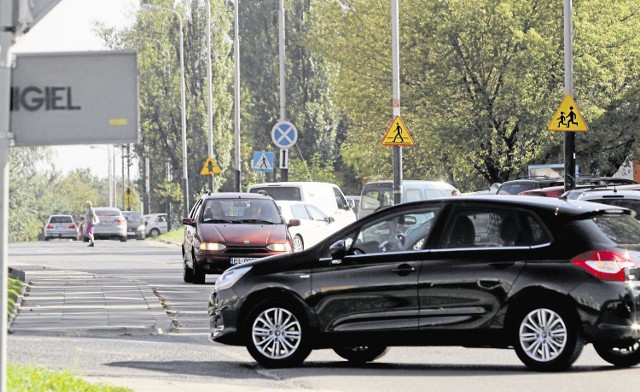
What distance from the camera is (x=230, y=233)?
88.6 feet

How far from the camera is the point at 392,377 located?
43.5 feet

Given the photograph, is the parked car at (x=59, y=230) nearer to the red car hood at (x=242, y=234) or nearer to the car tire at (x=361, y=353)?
the red car hood at (x=242, y=234)

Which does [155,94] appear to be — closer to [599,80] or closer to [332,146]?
[332,146]

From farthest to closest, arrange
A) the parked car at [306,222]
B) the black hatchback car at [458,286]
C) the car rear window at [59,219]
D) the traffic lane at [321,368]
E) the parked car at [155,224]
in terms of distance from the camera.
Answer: the parked car at [155,224] → the car rear window at [59,219] → the parked car at [306,222] → the black hatchback car at [458,286] → the traffic lane at [321,368]

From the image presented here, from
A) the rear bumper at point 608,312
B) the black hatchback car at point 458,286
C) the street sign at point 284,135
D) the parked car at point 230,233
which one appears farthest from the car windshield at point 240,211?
the rear bumper at point 608,312

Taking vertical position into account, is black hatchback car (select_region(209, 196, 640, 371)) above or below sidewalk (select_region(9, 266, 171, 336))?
above

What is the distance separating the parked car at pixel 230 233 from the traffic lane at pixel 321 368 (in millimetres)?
10122

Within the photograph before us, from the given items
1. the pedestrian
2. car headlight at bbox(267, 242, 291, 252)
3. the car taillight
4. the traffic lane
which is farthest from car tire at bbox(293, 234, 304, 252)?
the pedestrian

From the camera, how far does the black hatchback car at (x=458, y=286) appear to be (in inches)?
515

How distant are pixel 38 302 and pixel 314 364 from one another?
8.48 metres

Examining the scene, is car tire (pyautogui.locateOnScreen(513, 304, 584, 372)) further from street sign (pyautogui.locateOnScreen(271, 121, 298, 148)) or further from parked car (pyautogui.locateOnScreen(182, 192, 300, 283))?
street sign (pyautogui.locateOnScreen(271, 121, 298, 148))

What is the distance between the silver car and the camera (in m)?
71.6

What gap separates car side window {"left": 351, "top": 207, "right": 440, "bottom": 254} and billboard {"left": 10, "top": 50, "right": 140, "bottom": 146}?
6.44 meters

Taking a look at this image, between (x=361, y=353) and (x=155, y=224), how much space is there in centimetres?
7908
